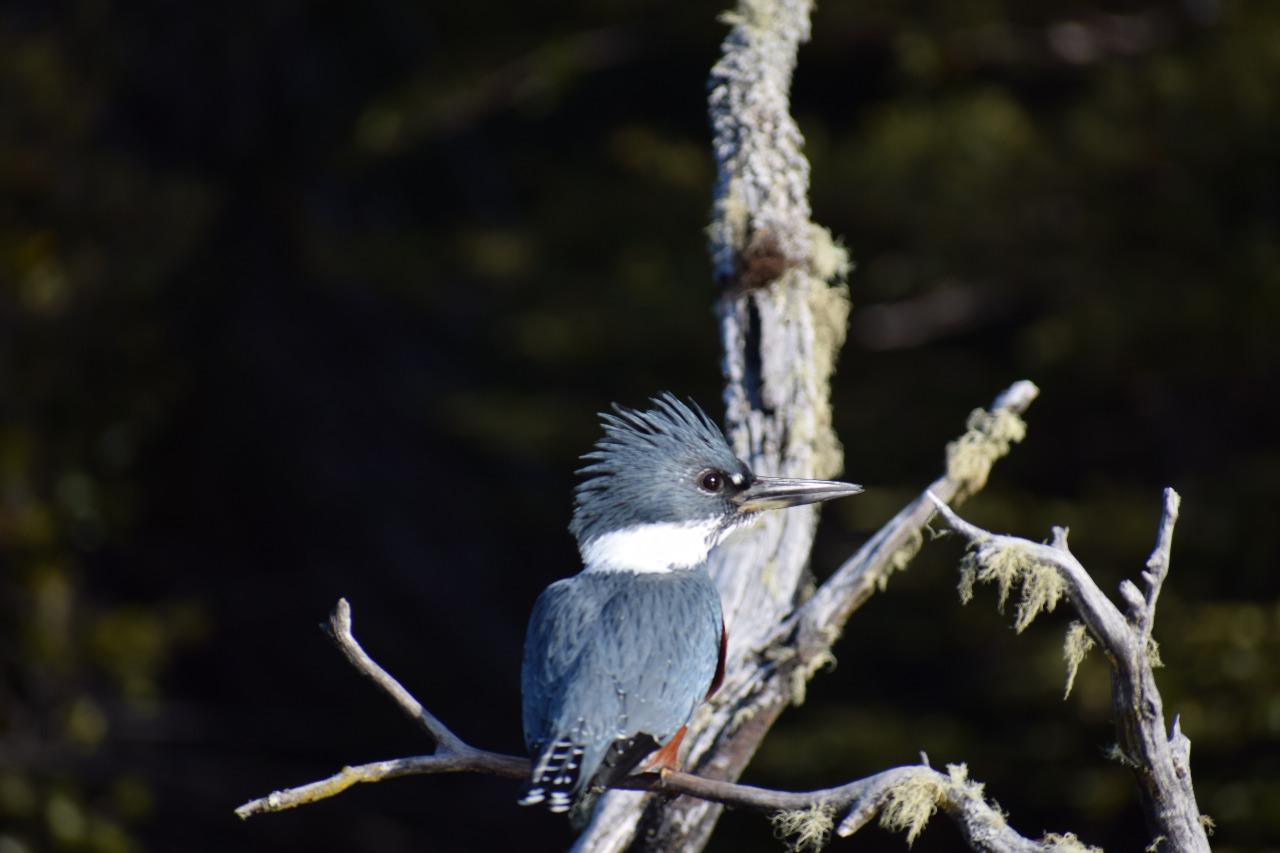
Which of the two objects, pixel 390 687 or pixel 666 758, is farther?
pixel 666 758

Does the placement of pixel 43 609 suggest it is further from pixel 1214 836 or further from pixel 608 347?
pixel 1214 836

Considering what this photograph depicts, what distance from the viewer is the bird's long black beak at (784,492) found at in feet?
9.15

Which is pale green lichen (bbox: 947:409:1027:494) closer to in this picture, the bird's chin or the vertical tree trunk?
the vertical tree trunk

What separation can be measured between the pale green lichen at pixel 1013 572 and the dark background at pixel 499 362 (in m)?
2.71

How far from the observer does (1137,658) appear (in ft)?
6.49

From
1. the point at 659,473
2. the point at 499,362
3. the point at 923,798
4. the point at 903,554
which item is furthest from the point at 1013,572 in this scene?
the point at 499,362

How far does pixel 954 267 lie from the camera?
5.53 metres

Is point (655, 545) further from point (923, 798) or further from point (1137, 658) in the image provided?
point (1137, 658)

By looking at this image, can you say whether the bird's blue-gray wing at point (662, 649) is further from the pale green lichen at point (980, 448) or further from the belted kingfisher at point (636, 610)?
the pale green lichen at point (980, 448)

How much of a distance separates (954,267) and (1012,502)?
0.97 meters

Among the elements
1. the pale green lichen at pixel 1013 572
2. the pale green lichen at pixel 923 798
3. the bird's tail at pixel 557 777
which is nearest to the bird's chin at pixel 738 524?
the bird's tail at pixel 557 777

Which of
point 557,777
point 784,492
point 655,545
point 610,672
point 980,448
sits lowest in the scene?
point 557,777

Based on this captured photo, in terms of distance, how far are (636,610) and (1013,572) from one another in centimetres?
89

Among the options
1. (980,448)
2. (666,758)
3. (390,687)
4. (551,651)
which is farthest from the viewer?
(980,448)
